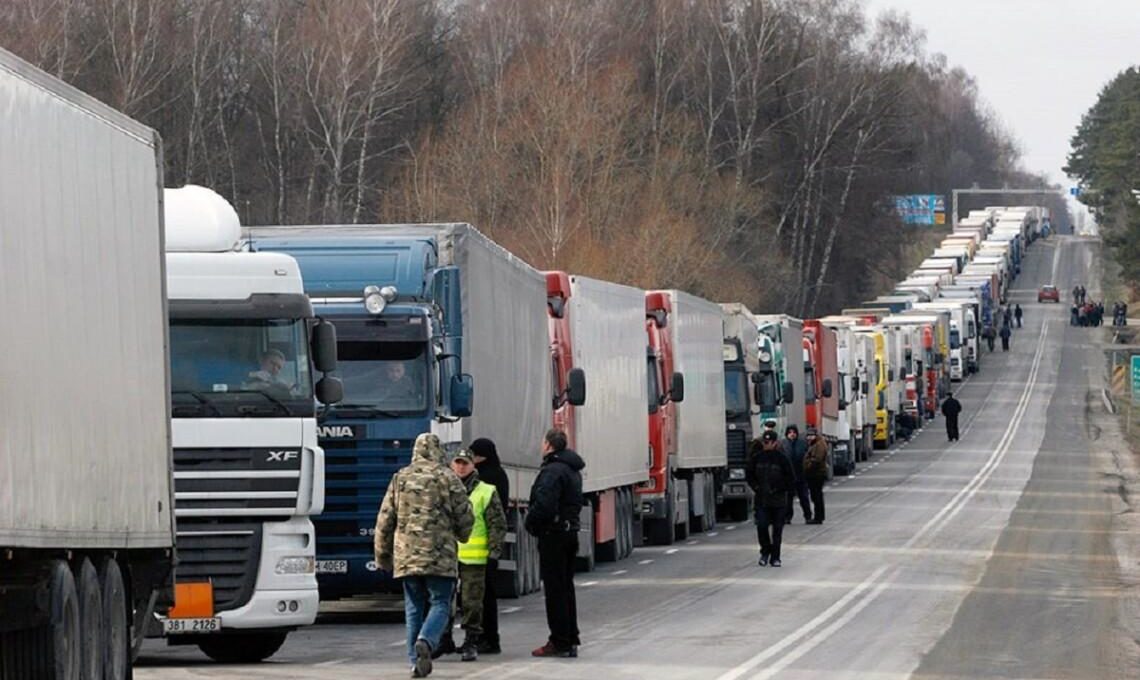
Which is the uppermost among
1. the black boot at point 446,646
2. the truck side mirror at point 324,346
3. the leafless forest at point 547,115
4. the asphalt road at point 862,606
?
the leafless forest at point 547,115

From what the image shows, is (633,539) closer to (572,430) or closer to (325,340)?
(572,430)

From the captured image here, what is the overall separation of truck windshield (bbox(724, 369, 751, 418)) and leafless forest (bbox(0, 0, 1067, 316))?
1044 inches

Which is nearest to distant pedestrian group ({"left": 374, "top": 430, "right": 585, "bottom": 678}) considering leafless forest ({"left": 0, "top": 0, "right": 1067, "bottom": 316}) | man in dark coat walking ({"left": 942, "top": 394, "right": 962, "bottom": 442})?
leafless forest ({"left": 0, "top": 0, "right": 1067, "bottom": 316})

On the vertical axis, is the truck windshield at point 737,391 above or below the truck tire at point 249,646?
above

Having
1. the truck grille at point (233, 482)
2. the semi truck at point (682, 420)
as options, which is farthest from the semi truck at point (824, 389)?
the truck grille at point (233, 482)

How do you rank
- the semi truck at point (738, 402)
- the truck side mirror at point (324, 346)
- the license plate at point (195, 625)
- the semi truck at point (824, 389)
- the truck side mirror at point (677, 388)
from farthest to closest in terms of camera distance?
1. the semi truck at point (824, 389)
2. the semi truck at point (738, 402)
3. the truck side mirror at point (677, 388)
4. the truck side mirror at point (324, 346)
5. the license plate at point (195, 625)

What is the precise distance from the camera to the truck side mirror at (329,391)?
18031mm

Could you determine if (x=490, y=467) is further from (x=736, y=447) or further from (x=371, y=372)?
(x=736, y=447)

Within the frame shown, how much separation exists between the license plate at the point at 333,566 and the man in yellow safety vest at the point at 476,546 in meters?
2.83

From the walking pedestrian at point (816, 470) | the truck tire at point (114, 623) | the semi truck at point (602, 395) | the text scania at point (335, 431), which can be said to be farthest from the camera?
the walking pedestrian at point (816, 470)

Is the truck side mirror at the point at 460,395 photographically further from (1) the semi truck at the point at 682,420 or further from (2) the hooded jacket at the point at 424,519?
(1) the semi truck at the point at 682,420

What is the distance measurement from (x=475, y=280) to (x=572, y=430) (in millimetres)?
6610

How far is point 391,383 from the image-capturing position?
2075cm

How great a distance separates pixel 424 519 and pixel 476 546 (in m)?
1.70
